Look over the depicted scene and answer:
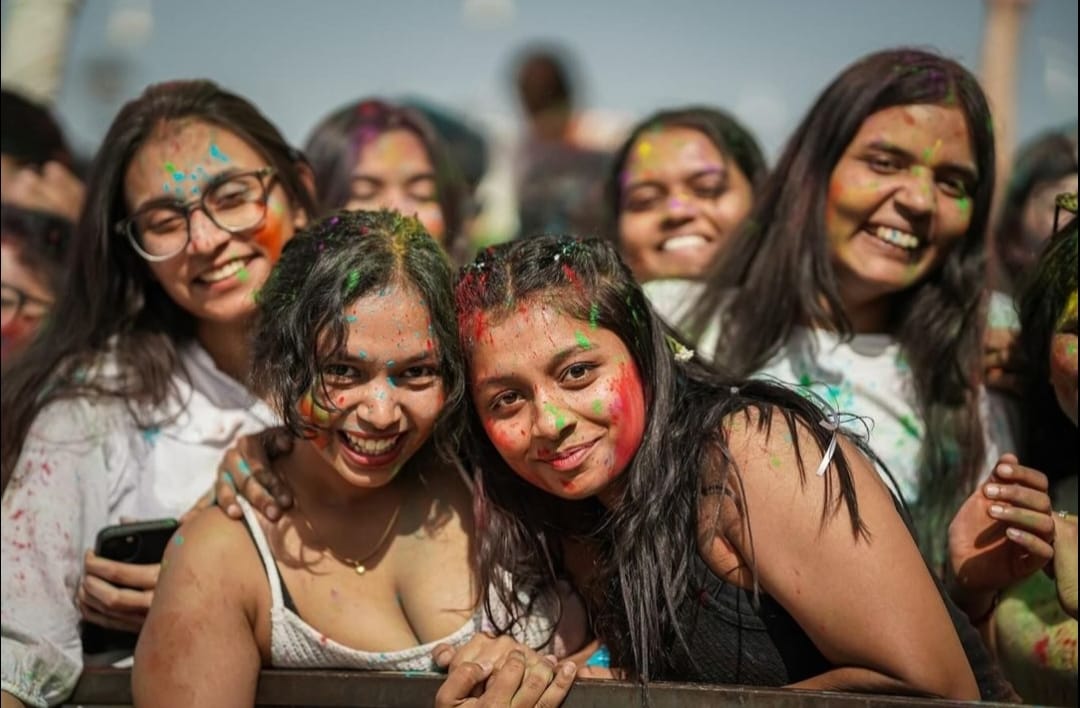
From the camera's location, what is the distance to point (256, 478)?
240 centimetres

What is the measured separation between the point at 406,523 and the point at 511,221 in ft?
12.4

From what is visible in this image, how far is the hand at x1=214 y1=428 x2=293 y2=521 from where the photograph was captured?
2.35 m

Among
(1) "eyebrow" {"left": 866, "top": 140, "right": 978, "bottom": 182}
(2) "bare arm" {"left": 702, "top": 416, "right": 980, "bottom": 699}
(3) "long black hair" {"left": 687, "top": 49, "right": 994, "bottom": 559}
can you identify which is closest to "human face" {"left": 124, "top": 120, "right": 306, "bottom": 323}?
(3) "long black hair" {"left": 687, "top": 49, "right": 994, "bottom": 559}

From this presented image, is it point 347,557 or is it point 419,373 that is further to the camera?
point 347,557

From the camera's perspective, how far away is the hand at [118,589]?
2479mm

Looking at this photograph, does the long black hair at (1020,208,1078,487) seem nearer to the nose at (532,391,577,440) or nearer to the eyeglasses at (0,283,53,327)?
the nose at (532,391,577,440)

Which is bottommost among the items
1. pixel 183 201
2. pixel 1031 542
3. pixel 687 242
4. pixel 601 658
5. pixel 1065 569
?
pixel 601 658

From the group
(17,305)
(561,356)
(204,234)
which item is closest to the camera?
(561,356)

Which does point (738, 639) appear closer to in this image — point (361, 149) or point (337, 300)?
point (337, 300)

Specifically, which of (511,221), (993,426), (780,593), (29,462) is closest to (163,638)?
(29,462)

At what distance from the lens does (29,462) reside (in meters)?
2.67

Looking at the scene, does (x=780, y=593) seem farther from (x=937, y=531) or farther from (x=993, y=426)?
(x=993, y=426)

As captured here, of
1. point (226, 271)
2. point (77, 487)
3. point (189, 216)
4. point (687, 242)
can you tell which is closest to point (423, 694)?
point (77, 487)

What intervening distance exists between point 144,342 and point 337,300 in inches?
36.7
